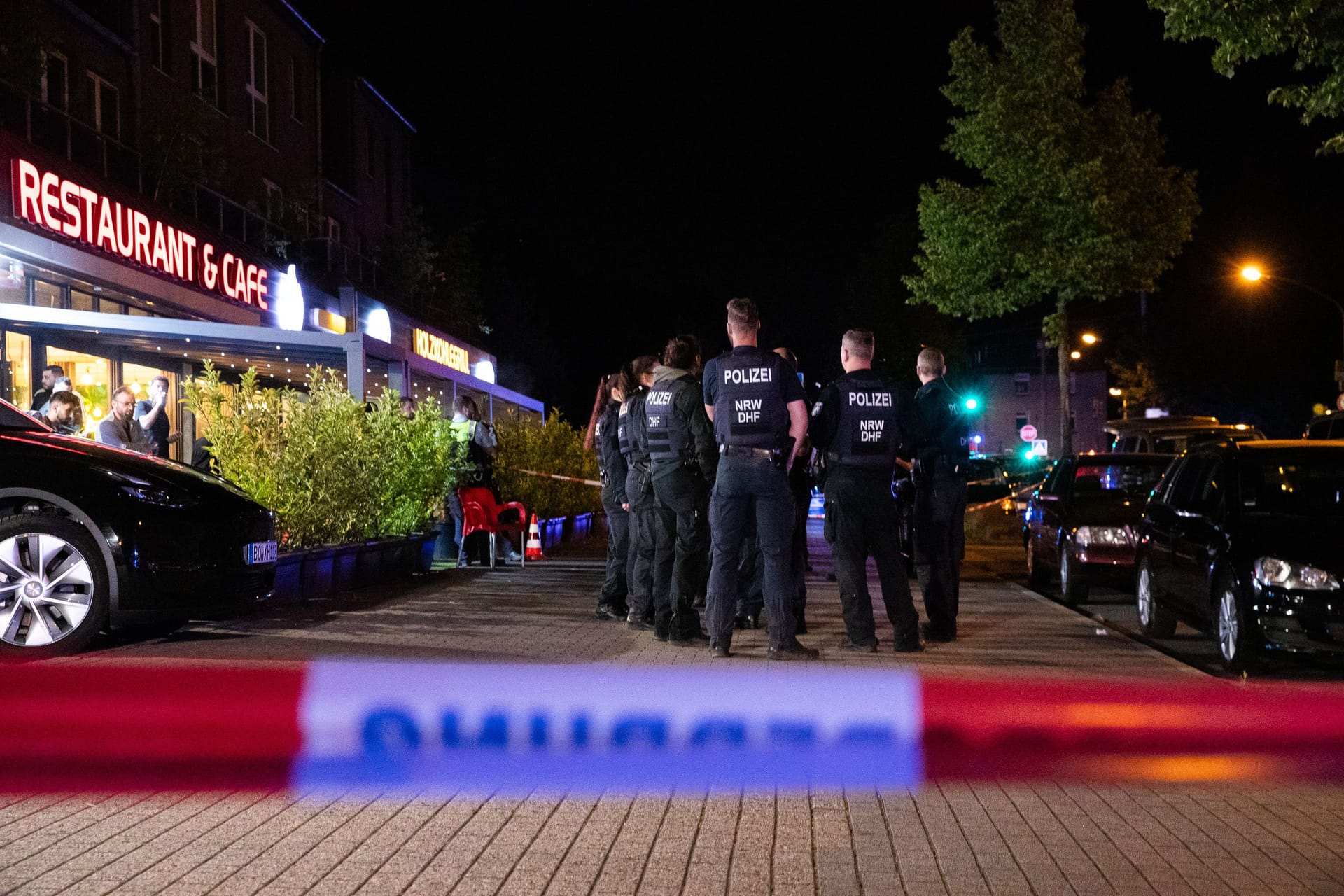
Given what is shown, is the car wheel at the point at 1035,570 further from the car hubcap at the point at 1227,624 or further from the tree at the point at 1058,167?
the tree at the point at 1058,167

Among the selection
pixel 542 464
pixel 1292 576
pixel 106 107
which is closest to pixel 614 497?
pixel 1292 576

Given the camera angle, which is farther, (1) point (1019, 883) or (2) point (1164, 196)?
(2) point (1164, 196)

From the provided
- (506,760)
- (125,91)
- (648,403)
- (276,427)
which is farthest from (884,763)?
(125,91)

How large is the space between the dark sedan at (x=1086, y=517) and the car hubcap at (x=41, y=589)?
8505 millimetres

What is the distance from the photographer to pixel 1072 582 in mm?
13078

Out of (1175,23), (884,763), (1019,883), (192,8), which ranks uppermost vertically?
(192,8)

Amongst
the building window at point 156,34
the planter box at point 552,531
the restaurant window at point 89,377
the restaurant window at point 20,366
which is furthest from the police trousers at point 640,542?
the building window at point 156,34

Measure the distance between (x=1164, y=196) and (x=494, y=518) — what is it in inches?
803

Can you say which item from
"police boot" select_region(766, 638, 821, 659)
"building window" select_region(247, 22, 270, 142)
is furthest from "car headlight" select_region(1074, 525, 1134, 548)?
"building window" select_region(247, 22, 270, 142)

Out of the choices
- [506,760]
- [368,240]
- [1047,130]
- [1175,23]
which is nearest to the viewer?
[506,760]

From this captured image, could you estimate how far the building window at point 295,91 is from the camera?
31.4 meters

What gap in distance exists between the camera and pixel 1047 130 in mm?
30609

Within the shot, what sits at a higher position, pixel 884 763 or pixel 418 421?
pixel 418 421

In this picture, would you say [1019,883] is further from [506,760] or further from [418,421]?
[418,421]
